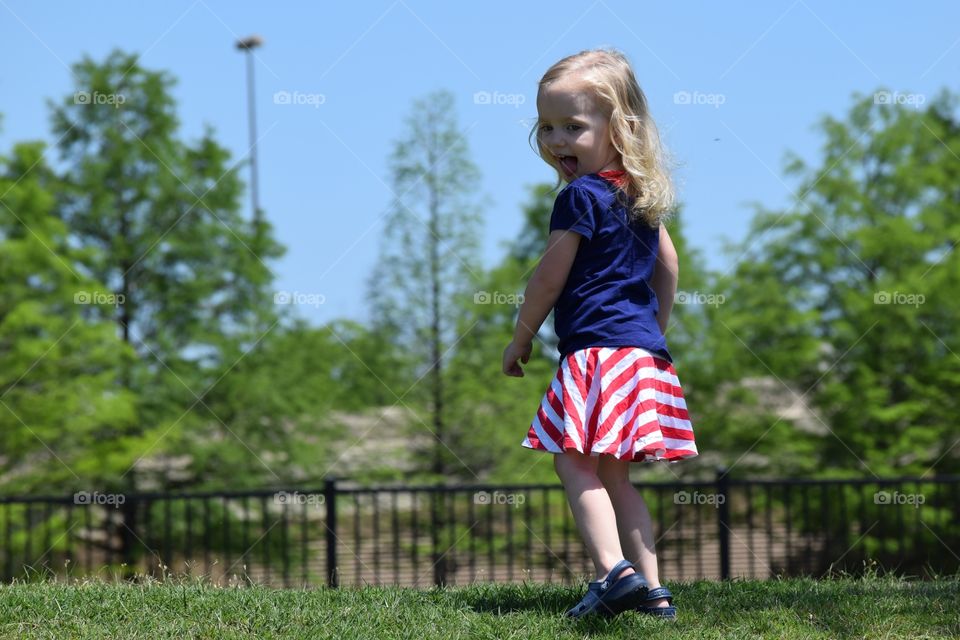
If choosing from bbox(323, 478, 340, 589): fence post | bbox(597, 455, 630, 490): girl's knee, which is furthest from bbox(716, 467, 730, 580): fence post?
bbox(597, 455, 630, 490): girl's knee

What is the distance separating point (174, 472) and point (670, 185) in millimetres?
13116

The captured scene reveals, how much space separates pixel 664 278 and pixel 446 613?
131cm

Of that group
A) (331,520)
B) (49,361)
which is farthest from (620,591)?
(49,361)

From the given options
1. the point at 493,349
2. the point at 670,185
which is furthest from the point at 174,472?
the point at 670,185

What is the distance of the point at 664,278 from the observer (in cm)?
348

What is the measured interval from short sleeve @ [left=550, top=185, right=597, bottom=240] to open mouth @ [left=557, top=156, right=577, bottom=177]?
0.17 m

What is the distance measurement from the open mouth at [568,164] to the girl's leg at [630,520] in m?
0.92

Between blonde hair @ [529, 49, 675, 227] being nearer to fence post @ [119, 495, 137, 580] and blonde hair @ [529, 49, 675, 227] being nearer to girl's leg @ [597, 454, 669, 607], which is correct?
girl's leg @ [597, 454, 669, 607]

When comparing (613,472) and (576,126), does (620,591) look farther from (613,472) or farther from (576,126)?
(576,126)

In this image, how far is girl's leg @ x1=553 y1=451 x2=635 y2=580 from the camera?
122 inches

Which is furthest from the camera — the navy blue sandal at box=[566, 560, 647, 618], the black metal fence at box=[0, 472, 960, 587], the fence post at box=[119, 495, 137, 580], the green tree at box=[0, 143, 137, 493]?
the fence post at box=[119, 495, 137, 580]

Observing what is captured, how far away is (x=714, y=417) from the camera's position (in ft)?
51.6

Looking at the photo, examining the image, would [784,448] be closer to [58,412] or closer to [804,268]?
[804,268]

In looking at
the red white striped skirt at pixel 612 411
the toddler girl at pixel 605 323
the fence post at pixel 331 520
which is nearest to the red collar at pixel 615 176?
the toddler girl at pixel 605 323
